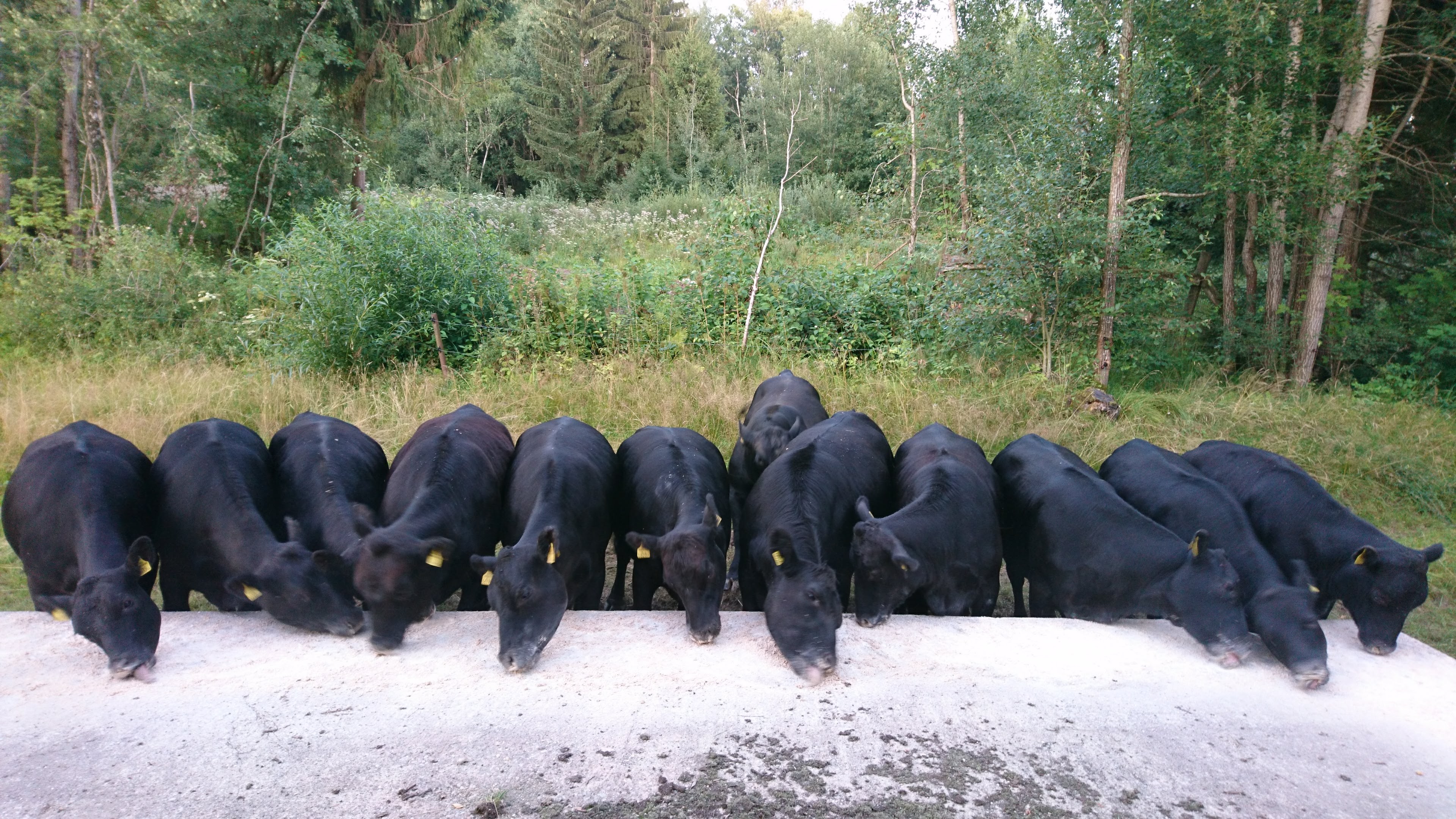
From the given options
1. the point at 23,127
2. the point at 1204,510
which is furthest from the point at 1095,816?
the point at 23,127

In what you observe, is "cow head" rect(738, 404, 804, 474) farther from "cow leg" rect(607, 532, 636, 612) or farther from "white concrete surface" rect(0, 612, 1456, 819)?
"white concrete surface" rect(0, 612, 1456, 819)

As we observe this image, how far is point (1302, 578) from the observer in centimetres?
482

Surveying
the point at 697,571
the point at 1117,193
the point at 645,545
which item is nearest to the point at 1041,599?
the point at 697,571

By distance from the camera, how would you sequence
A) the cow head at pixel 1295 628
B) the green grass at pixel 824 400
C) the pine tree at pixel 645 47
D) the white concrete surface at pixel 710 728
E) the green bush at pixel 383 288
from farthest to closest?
the pine tree at pixel 645 47 → the green bush at pixel 383 288 → the green grass at pixel 824 400 → the cow head at pixel 1295 628 → the white concrete surface at pixel 710 728

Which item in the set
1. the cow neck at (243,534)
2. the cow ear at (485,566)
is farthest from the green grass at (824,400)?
→ the cow ear at (485,566)

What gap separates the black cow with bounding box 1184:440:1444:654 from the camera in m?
4.73

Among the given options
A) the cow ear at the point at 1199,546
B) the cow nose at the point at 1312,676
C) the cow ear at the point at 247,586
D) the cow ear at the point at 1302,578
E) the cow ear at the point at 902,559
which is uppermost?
the cow ear at the point at 1199,546

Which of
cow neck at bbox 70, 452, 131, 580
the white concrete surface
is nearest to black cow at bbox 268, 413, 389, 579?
the white concrete surface

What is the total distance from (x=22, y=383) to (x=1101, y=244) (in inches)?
457

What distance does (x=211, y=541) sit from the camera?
507 centimetres

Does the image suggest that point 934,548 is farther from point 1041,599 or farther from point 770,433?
point 770,433

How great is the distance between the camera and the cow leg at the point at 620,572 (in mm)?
5777

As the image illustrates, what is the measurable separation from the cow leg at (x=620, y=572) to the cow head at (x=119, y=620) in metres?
2.49

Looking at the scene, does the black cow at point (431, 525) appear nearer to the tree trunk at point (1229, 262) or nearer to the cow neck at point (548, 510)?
the cow neck at point (548, 510)
